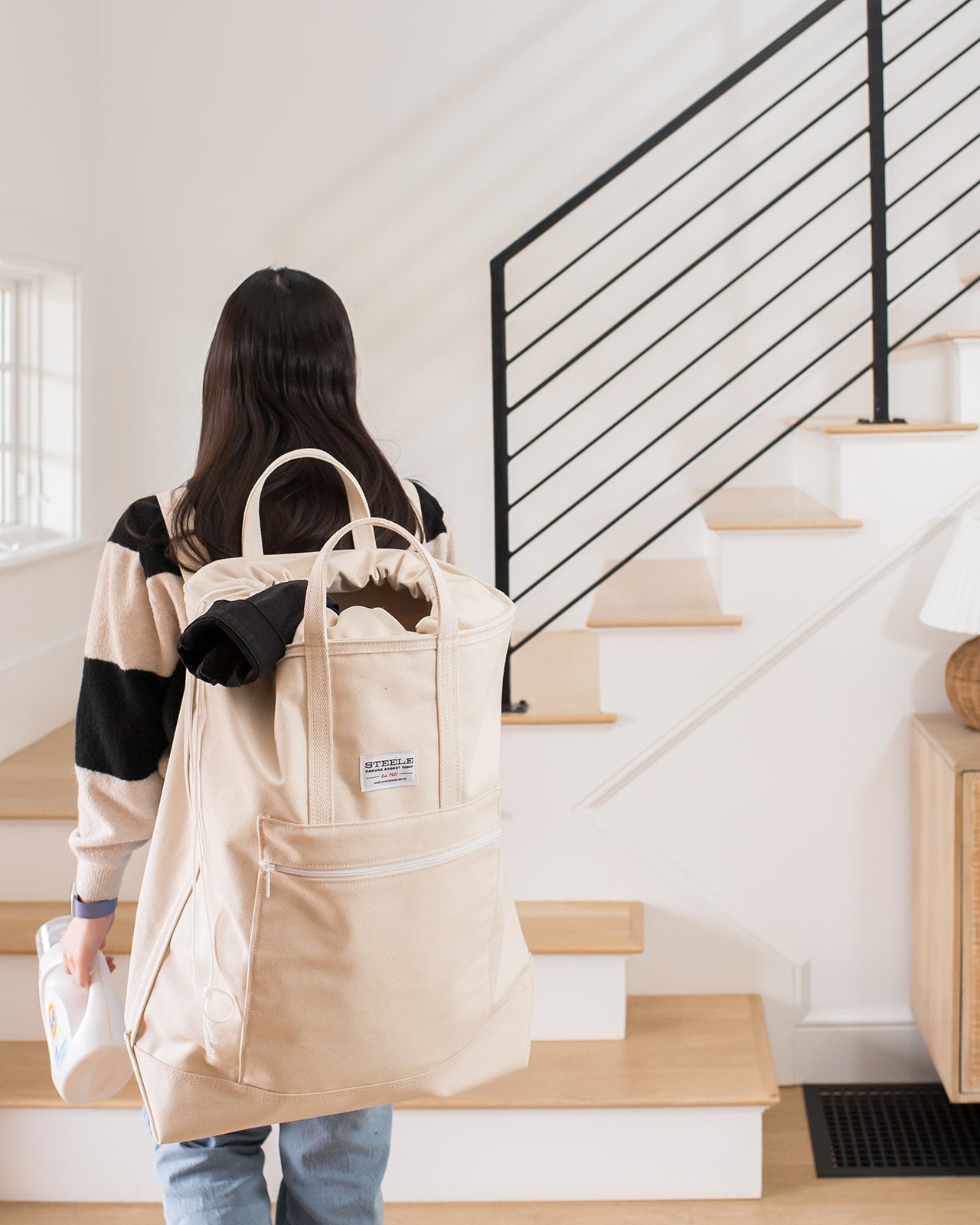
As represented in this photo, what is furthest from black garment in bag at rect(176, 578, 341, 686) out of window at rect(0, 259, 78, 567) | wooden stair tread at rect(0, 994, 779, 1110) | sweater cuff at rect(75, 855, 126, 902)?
window at rect(0, 259, 78, 567)

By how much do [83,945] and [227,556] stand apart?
0.50m

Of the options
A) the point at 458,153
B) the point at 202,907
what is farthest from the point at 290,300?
the point at 458,153

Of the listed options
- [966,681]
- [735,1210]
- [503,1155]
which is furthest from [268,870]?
[966,681]

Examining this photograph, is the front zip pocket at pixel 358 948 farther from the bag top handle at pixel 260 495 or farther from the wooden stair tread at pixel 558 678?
the wooden stair tread at pixel 558 678

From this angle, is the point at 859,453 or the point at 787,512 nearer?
the point at 859,453

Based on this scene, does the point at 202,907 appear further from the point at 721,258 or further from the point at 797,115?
the point at 797,115

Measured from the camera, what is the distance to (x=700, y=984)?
246cm

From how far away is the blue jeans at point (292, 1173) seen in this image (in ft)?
4.13

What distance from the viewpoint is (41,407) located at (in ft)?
10.8

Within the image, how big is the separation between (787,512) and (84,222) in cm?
224

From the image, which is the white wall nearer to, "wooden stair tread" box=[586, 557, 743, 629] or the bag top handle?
"wooden stair tread" box=[586, 557, 743, 629]

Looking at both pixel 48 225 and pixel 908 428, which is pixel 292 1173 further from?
pixel 48 225

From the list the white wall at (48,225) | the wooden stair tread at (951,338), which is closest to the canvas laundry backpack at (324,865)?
the wooden stair tread at (951,338)

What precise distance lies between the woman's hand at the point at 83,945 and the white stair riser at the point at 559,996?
38.1 inches
